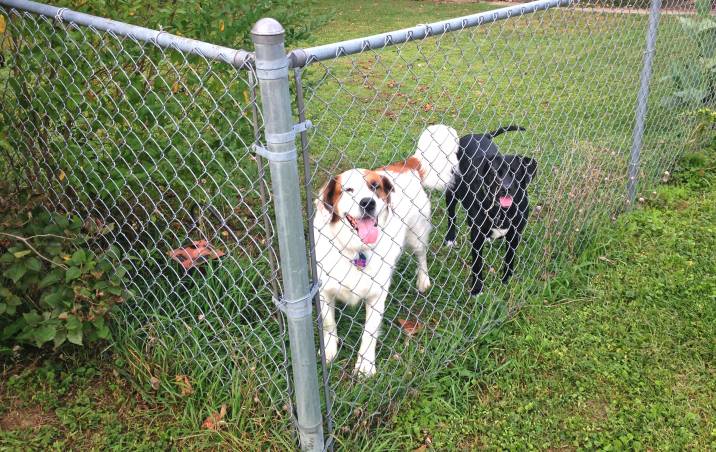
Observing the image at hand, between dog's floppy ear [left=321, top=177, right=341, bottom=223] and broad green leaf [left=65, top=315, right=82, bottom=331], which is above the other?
dog's floppy ear [left=321, top=177, right=341, bottom=223]

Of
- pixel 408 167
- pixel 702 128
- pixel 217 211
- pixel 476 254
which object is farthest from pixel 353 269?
pixel 702 128

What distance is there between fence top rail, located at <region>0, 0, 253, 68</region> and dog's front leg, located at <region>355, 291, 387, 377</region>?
1491 mm

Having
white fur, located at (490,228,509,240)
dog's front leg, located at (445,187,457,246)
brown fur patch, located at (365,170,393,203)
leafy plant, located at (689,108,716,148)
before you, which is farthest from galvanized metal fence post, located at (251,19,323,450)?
leafy plant, located at (689,108,716,148)

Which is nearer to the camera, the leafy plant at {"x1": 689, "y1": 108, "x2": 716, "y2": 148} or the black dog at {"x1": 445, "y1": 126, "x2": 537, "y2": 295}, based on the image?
the black dog at {"x1": 445, "y1": 126, "x2": 537, "y2": 295}

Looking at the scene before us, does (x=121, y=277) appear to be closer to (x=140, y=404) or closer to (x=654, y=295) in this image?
(x=140, y=404)

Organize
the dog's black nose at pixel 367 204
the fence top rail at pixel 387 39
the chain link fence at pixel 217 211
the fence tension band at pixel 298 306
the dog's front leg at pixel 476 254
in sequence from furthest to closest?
the dog's front leg at pixel 476 254, the dog's black nose at pixel 367 204, the chain link fence at pixel 217 211, the fence tension band at pixel 298 306, the fence top rail at pixel 387 39

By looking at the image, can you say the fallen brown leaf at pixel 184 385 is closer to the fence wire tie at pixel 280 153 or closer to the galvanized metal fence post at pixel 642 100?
the fence wire tie at pixel 280 153

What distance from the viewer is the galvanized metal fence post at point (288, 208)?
1.51m

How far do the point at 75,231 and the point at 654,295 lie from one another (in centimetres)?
306

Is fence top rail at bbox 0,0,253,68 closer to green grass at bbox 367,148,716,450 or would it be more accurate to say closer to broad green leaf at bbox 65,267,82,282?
broad green leaf at bbox 65,267,82,282

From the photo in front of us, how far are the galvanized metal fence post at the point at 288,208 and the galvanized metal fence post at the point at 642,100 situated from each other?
10.00 feet

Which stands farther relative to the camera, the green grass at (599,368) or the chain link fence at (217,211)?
the green grass at (599,368)

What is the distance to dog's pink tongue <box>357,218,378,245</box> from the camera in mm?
2750

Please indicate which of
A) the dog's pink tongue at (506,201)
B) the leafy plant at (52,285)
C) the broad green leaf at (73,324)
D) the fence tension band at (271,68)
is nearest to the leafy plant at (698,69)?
the dog's pink tongue at (506,201)
